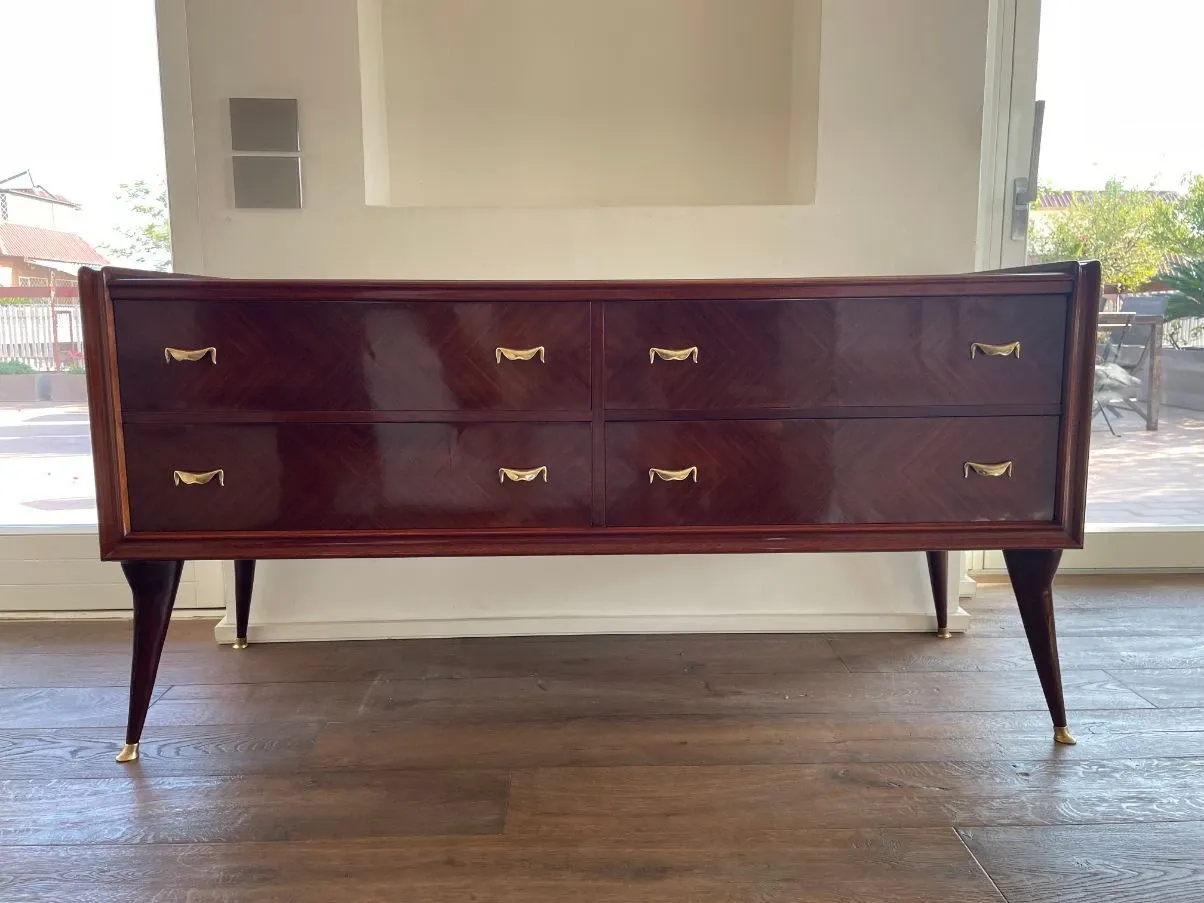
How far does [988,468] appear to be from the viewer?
1.33 metres

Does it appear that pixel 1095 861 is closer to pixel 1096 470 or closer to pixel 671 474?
pixel 671 474

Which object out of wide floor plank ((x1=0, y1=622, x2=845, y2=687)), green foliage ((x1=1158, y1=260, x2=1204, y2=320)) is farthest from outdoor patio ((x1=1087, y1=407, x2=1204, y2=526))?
wide floor plank ((x1=0, y1=622, x2=845, y2=687))

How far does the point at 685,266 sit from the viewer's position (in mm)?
1820

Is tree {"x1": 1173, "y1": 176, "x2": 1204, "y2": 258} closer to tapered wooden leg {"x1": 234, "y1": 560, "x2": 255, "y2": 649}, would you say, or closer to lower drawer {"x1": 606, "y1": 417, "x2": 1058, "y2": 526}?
Answer: lower drawer {"x1": 606, "y1": 417, "x2": 1058, "y2": 526}

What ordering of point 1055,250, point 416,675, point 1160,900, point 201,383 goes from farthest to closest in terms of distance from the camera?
point 1055,250 → point 416,675 → point 201,383 → point 1160,900

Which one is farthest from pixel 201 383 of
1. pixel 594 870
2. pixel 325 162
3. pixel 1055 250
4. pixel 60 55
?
pixel 1055 250

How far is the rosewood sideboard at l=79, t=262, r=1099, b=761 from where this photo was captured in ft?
4.20

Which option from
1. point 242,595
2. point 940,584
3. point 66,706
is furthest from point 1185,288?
point 66,706

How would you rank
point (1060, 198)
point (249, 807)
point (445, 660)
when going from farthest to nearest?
1. point (1060, 198)
2. point (445, 660)
3. point (249, 807)

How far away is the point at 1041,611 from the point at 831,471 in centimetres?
47

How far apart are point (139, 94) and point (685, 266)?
1.45 metres

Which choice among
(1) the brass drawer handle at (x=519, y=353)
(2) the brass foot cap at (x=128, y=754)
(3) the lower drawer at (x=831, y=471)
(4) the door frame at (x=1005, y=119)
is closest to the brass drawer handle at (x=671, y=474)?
(3) the lower drawer at (x=831, y=471)

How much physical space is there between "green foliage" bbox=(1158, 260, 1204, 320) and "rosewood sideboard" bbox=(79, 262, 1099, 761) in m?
1.28

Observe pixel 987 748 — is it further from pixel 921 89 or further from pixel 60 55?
pixel 60 55
